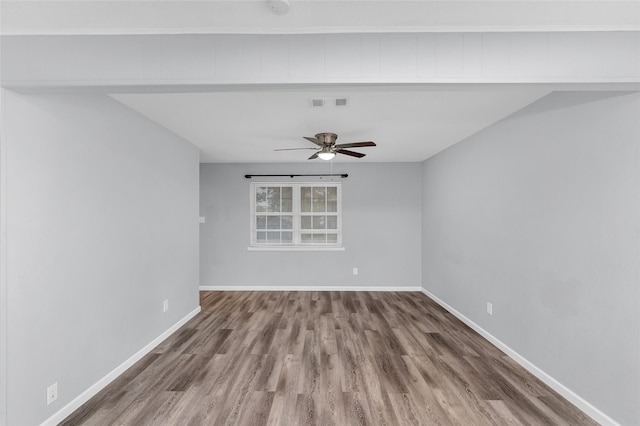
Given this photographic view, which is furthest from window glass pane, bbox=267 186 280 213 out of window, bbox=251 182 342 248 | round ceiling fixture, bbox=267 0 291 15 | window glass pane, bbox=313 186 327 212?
round ceiling fixture, bbox=267 0 291 15

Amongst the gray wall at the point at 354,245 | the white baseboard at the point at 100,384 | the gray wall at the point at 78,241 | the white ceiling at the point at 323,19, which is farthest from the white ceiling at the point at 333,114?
the white baseboard at the point at 100,384

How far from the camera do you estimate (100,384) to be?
2285 mm

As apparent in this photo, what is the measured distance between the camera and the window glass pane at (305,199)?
5531 millimetres

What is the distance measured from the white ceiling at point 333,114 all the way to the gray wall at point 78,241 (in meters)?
0.44

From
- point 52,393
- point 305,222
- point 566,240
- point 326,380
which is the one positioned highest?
point 305,222

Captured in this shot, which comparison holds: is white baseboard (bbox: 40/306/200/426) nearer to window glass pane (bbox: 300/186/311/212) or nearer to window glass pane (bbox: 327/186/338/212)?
window glass pane (bbox: 300/186/311/212)

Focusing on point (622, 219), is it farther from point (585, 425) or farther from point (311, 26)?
point (311, 26)

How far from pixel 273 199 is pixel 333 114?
3.01 metres

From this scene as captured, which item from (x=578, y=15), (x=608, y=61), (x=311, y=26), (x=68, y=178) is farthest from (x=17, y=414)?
(x=608, y=61)

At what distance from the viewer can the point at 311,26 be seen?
1597 mm

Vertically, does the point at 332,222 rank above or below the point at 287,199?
below

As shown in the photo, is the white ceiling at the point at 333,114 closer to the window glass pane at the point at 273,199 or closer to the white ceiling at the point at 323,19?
the white ceiling at the point at 323,19

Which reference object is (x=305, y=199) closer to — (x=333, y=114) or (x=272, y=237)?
(x=272, y=237)

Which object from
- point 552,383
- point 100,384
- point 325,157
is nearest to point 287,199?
point 325,157
